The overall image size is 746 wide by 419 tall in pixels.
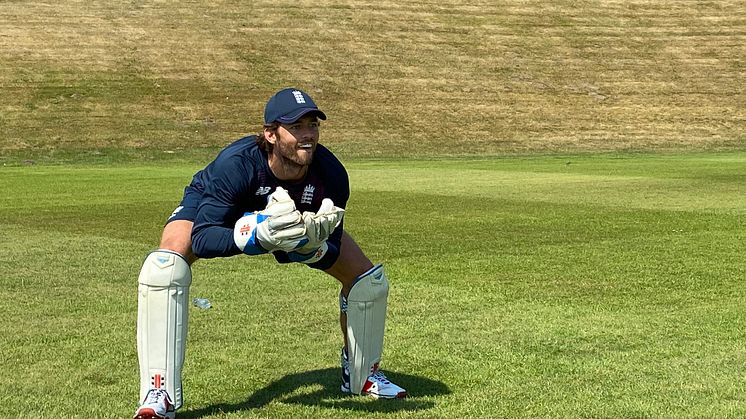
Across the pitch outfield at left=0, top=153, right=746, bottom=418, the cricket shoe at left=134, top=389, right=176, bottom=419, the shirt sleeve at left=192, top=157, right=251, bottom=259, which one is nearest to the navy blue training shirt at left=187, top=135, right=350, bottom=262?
the shirt sleeve at left=192, top=157, right=251, bottom=259

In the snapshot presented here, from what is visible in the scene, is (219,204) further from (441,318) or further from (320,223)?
(441,318)

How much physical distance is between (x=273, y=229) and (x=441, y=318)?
153 inches

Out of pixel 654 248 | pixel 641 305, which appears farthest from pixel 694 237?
pixel 641 305

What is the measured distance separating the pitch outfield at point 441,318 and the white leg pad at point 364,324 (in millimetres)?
195

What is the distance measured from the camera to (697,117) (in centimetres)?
5719

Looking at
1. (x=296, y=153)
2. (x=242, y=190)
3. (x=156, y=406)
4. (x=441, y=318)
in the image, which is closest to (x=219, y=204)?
(x=242, y=190)

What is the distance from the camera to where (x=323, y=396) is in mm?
7098

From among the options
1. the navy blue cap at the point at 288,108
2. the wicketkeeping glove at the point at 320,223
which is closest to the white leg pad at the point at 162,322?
the wicketkeeping glove at the point at 320,223

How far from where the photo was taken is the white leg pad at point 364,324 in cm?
705

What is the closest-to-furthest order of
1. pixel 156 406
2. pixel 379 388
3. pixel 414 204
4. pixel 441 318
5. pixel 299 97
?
pixel 156 406 < pixel 299 97 < pixel 379 388 < pixel 441 318 < pixel 414 204

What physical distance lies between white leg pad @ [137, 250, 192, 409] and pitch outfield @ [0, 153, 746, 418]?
1.04 feet

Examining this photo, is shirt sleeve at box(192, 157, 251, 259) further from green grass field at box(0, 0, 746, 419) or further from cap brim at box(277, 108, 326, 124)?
green grass field at box(0, 0, 746, 419)

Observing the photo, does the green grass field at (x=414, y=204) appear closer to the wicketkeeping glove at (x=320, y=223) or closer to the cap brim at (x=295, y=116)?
the wicketkeeping glove at (x=320, y=223)

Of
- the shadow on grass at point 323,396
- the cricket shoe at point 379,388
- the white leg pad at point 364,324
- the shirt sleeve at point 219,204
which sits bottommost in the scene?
the shadow on grass at point 323,396
